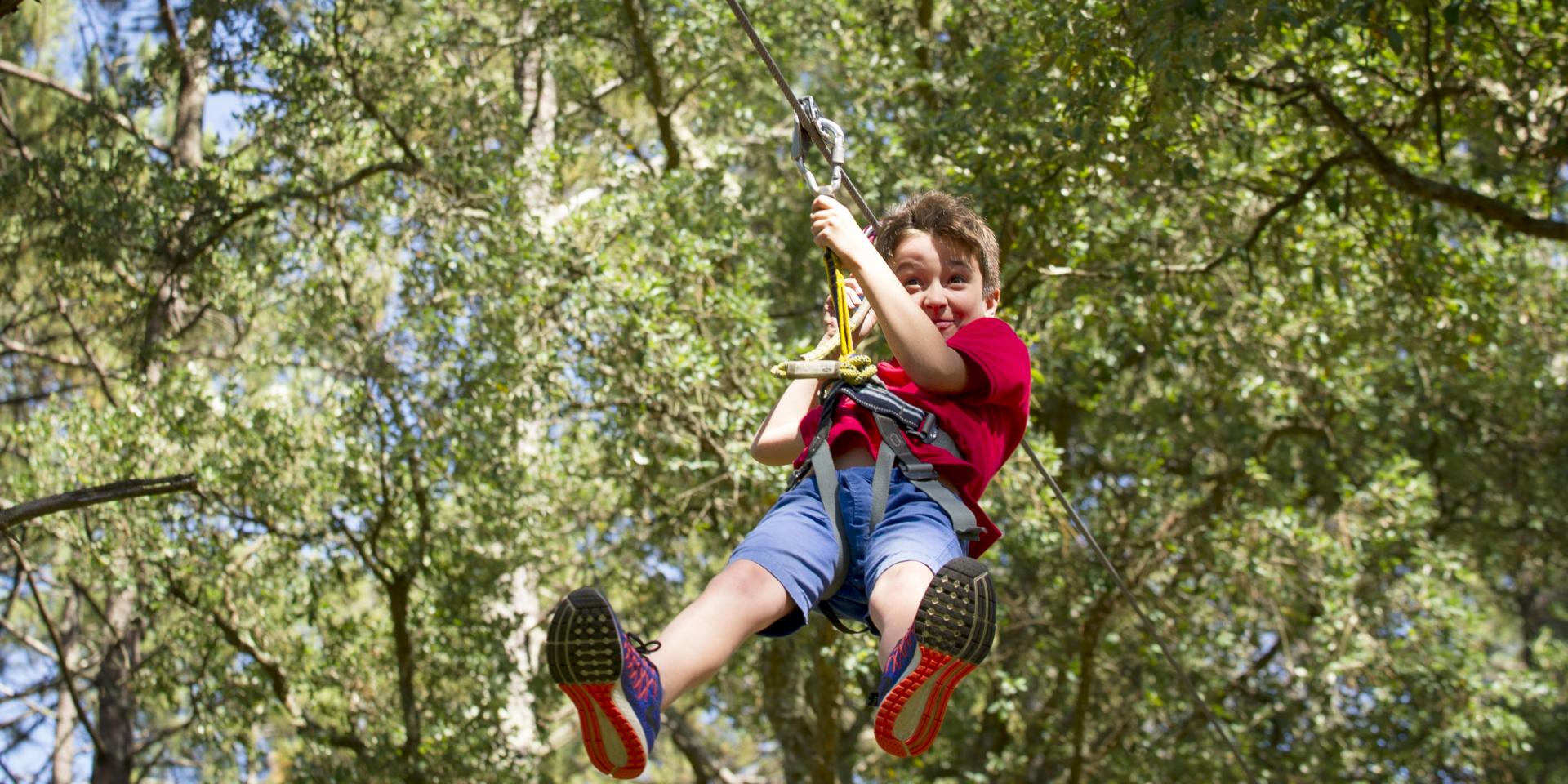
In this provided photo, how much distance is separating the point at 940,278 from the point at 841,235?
0.37m

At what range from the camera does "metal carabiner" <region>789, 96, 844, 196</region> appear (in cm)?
285

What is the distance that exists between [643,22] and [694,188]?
928 mm

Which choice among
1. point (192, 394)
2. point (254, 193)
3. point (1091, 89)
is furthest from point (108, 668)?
point (1091, 89)

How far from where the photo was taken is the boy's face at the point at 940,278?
2.98m

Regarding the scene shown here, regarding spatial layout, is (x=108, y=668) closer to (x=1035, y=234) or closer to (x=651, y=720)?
(x=1035, y=234)

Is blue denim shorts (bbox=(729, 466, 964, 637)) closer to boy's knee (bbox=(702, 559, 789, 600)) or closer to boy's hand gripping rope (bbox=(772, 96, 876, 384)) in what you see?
boy's knee (bbox=(702, 559, 789, 600))

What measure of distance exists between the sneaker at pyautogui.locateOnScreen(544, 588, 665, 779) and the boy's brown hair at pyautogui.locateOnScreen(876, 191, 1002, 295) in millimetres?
1061

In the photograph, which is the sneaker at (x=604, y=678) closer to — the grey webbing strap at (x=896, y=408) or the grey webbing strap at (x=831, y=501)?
the grey webbing strap at (x=831, y=501)

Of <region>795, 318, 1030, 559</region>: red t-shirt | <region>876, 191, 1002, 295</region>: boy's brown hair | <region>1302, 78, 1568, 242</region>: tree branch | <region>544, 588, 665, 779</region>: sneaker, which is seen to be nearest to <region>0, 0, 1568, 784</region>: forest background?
<region>1302, 78, 1568, 242</region>: tree branch

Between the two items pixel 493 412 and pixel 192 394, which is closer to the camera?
pixel 493 412

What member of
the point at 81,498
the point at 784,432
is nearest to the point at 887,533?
the point at 784,432

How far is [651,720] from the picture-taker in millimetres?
2436

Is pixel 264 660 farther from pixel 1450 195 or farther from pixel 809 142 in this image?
pixel 1450 195

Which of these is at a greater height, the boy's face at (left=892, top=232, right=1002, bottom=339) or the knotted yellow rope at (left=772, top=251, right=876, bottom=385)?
the boy's face at (left=892, top=232, right=1002, bottom=339)
